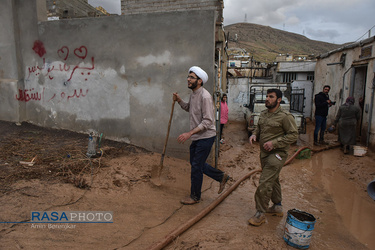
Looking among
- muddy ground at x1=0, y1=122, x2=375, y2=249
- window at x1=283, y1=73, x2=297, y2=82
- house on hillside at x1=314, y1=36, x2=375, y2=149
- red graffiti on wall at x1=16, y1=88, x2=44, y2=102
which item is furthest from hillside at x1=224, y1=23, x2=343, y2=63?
muddy ground at x1=0, y1=122, x2=375, y2=249

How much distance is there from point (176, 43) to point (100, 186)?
127 inches

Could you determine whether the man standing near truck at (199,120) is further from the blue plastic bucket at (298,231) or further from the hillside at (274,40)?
the hillside at (274,40)

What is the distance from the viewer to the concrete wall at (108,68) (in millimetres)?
5398

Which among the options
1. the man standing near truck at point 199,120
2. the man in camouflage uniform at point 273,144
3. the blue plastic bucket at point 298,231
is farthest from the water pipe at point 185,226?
the blue plastic bucket at point 298,231

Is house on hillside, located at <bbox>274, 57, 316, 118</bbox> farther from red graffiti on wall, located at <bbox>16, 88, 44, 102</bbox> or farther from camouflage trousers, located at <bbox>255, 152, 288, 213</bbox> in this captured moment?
red graffiti on wall, located at <bbox>16, 88, 44, 102</bbox>

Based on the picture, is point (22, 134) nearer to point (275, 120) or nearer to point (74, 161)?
point (74, 161)

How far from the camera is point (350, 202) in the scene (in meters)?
4.69

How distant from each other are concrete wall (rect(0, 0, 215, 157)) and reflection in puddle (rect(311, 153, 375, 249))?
312cm

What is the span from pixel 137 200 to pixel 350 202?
12.6 feet

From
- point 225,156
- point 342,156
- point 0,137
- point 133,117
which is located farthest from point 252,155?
point 0,137

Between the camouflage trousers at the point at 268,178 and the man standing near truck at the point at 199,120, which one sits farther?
the man standing near truck at the point at 199,120

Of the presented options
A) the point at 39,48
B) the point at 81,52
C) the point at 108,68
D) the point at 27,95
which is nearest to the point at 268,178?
the point at 108,68

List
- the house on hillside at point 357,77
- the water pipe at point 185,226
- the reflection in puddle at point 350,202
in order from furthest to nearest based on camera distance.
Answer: the house on hillside at point 357,77 → the reflection in puddle at point 350,202 → the water pipe at point 185,226

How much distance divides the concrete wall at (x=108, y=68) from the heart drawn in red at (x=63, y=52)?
0.08 feet
